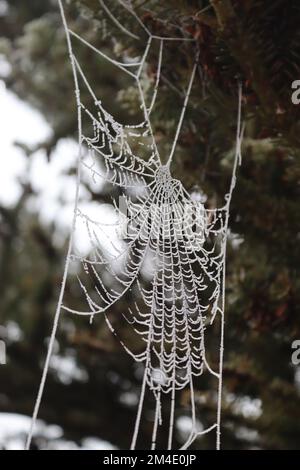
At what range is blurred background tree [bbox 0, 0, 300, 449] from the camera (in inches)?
52.4

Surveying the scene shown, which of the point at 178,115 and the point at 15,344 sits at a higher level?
the point at 15,344

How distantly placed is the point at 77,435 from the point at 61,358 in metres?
0.32

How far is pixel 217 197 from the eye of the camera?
155 cm

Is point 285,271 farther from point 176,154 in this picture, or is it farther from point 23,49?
point 23,49

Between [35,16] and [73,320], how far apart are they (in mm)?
1594

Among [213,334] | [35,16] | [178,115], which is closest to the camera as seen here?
[178,115]

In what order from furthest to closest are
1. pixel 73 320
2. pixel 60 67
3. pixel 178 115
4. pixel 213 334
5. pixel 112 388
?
pixel 112 388 → pixel 73 320 → pixel 60 67 → pixel 213 334 → pixel 178 115

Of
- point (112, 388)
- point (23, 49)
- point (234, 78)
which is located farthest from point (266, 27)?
point (112, 388)

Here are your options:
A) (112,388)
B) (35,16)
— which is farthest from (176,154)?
(35,16)

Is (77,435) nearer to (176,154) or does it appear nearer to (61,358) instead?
(61,358)

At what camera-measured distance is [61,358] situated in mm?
2914

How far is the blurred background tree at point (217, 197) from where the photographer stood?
1.33 metres
